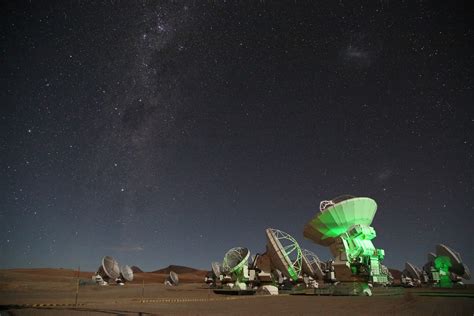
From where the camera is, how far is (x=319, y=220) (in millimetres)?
35125

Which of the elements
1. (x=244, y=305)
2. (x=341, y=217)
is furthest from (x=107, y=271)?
(x=244, y=305)

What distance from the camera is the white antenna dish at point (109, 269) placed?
190 feet

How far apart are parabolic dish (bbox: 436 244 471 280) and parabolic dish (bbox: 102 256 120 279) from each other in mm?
57379

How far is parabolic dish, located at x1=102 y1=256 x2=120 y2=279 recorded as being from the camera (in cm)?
5800

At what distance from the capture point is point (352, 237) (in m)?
34.1

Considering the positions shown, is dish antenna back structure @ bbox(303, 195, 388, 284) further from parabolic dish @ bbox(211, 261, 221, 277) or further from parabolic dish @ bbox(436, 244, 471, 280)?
parabolic dish @ bbox(436, 244, 471, 280)

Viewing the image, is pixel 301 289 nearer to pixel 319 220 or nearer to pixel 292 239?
pixel 292 239

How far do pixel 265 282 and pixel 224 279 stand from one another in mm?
5028

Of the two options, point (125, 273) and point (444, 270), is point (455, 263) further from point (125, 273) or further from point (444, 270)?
point (125, 273)

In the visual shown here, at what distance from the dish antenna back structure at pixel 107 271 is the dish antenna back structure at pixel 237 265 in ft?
81.2

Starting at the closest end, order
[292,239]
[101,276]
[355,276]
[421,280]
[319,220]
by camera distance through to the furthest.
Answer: [355,276] < [319,220] < [292,239] < [101,276] < [421,280]

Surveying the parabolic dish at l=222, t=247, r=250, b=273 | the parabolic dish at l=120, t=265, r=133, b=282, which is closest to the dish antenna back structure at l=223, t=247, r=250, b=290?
the parabolic dish at l=222, t=247, r=250, b=273

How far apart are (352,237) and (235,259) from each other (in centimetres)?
1579

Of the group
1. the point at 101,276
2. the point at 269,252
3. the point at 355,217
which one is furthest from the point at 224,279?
the point at 101,276
